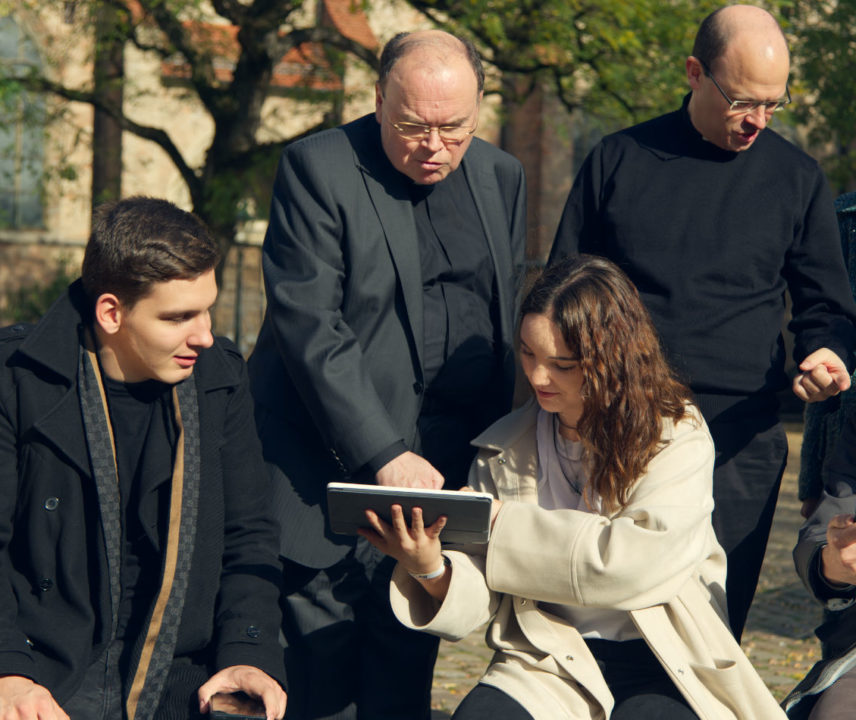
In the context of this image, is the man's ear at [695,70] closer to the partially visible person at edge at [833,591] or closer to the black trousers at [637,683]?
the partially visible person at edge at [833,591]

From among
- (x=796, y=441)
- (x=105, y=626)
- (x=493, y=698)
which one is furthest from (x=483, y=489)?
(x=796, y=441)

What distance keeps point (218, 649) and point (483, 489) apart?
2.58ft

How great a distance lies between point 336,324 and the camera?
11.3 ft

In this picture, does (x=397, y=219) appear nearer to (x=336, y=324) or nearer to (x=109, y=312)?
(x=336, y=324)

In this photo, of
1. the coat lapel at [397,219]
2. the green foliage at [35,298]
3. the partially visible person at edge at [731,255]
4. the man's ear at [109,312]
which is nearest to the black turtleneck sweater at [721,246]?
the partially visible person at edge at [731,255]

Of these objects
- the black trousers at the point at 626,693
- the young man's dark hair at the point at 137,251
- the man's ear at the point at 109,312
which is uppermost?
the young man's dark hair at the point at 137,251

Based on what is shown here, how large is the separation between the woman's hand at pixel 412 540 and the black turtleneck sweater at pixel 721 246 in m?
1.13

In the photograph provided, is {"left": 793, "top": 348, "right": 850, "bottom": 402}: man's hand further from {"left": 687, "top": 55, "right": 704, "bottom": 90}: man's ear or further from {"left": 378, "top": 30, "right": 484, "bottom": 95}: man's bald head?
{"left": 378, "top": 30, "right": 484, "bottom": 95}: man's bald head

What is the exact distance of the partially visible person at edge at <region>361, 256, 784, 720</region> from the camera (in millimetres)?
2979

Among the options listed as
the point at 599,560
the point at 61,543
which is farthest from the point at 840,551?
the point at 61,543

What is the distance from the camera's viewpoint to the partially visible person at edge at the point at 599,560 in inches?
117

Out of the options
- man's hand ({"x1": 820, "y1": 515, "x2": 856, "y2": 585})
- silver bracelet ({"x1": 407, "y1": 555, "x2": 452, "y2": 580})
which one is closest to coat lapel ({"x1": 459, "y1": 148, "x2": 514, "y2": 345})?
silver bracelet ({"x1": 407, "y1": 555, "x2": 452, "y2": 580})

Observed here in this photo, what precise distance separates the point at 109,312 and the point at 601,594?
1.32 metres

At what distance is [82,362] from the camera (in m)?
3.00
